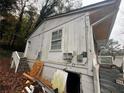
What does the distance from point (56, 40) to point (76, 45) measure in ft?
6.57

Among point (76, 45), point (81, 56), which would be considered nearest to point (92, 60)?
point (81, 56)

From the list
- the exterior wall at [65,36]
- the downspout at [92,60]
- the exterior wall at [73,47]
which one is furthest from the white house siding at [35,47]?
the downspout at [92,60]

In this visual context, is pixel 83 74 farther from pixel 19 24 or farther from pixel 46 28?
pixel 19 24

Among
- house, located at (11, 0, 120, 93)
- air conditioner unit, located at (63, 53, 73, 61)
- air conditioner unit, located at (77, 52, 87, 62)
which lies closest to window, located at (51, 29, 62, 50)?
house, located at (11, 0, 120, 93)

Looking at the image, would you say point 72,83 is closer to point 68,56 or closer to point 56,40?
point 68,56

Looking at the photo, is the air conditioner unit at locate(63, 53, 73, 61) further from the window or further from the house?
the window

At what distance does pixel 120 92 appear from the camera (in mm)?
5594

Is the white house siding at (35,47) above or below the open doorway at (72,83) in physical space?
above

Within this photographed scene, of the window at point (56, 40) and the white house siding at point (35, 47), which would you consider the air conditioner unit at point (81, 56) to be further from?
the white house siding at point (35, 47)

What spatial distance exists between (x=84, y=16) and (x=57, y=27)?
2.52 m

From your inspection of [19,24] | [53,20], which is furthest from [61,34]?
[19,24]

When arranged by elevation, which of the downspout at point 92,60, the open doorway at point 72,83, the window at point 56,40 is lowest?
the open doorway at point 72,83

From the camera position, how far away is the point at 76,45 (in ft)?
21.7

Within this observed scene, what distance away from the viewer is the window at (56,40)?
8045mm
